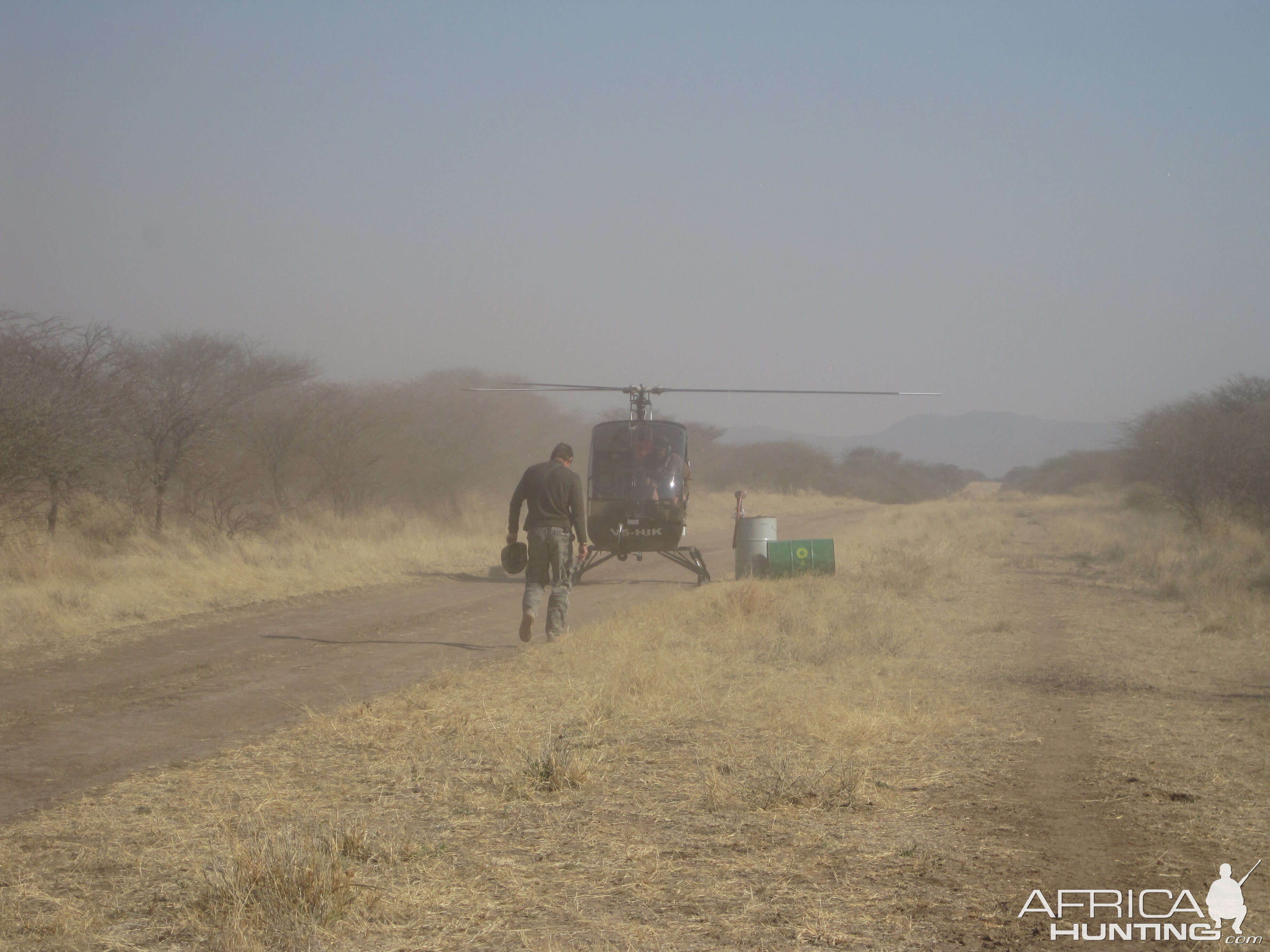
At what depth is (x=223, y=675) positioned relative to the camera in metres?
7.92

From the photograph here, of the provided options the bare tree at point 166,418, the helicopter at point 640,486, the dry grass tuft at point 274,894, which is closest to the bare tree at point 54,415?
the bare tree at point 166,418

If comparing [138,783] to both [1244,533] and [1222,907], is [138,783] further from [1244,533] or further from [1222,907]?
[1244,533]

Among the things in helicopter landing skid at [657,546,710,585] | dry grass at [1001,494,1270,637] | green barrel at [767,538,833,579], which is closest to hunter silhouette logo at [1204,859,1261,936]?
dry grass at [1001,494,1270,637]

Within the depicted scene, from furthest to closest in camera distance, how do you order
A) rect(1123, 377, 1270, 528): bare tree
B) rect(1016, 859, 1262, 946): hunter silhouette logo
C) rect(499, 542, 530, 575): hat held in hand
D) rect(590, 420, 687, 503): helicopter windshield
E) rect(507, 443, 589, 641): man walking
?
1. rect(1123, 377, 1270, 528): bare tree
2. rect(590, 420, 687, 503): helicopter windshield
3. rect(499, 542, 530, 575): hat held in hand
4. rect(507, 443, 589, 641): man walking
5. rect(1016, 859, 1262, 946): hunter silhouette logo

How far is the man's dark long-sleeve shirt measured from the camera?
29.6 ft

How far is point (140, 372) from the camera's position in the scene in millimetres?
17938

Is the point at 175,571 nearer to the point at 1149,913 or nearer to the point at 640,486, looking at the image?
the point at 640,486

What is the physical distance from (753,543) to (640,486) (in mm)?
1897

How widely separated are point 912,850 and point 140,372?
17561mm

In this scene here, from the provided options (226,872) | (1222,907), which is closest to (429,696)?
(226,872)

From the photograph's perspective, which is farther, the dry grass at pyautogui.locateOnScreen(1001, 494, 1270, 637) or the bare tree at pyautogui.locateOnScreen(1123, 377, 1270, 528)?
the bare tree at pyautogui.locateOnScreen(1123, 377, 1270, 528)

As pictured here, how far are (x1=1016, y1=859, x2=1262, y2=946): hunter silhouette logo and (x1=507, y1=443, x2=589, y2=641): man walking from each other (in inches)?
233

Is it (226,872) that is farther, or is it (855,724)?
(855,724)

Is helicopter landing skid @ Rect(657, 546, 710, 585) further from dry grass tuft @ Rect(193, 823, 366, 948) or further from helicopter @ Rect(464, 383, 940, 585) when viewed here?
dry grass tuft @ Rect(193, 823, 366, 948)
